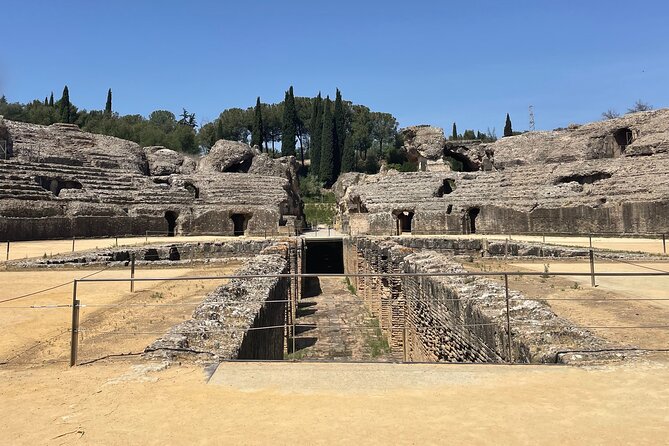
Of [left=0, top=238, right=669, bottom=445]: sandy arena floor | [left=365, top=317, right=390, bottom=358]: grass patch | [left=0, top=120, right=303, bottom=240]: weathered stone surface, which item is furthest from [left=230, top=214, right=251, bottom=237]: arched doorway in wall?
[left=0, top=238, right=669, bottom=445]: sandy arena floor

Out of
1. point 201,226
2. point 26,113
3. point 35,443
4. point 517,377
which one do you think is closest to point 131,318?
point 35,443

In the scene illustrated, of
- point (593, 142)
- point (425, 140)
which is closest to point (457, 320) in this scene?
point (593, 142)

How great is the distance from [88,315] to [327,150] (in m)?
53.6

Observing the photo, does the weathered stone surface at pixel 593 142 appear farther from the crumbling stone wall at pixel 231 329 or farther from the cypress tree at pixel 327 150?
the crumbling stone wall at pixel 231 329

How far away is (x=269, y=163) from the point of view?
4112cm

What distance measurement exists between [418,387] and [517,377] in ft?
3.23

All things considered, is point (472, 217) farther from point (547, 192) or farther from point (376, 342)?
point (376, 342)

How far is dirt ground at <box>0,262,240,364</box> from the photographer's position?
5418mm

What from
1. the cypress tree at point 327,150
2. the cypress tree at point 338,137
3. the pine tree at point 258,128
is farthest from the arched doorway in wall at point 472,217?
the pine tree at point 258,128

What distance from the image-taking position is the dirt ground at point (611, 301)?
574cm

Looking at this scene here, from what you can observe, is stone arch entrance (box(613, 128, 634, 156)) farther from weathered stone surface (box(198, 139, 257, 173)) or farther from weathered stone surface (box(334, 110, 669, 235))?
weathered stone surface (box(198, 139, 257, 173))

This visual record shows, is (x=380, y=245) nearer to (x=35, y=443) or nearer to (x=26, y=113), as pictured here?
(x=35, y=443)

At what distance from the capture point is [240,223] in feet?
106

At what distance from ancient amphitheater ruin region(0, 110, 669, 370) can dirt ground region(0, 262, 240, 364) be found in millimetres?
101
